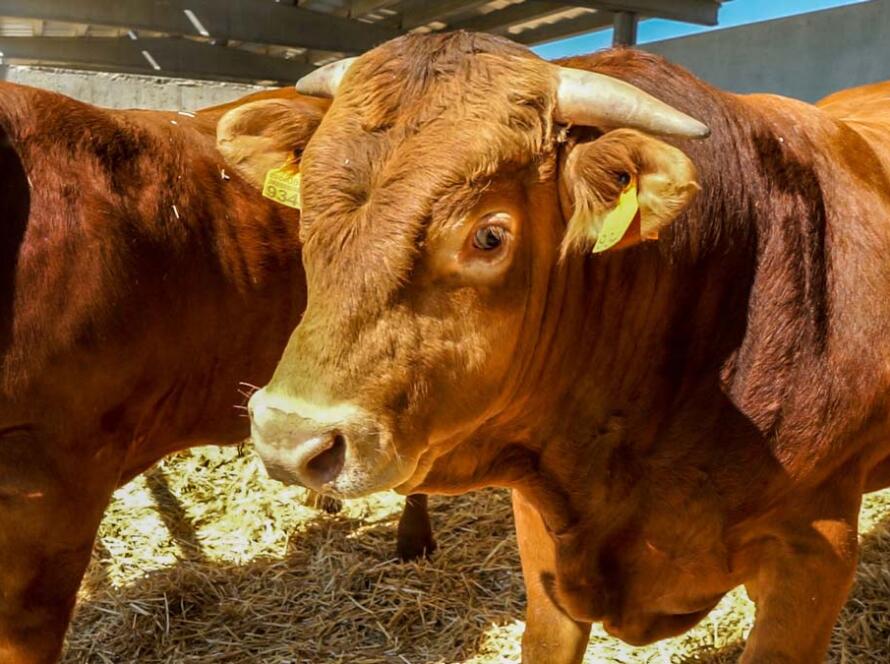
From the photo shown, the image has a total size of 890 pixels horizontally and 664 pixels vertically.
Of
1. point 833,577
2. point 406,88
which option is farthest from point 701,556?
point 406,88

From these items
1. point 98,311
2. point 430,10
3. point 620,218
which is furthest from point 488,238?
point 430,10

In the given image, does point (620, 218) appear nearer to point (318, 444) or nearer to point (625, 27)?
point (318, 444)

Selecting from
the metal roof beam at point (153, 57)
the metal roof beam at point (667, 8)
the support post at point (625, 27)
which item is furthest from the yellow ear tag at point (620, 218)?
the metal roof beam at point (153, 57)

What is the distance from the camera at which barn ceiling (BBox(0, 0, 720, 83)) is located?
8.52 metres

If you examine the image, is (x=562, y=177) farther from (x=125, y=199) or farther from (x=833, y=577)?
(x=125, y=199)

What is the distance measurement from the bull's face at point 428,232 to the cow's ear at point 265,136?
0.32 metres

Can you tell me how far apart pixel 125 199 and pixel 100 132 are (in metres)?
0.21

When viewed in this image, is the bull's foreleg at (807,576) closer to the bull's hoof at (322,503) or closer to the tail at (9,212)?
the tail at (9,212)

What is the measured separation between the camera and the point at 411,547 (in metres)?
3.88

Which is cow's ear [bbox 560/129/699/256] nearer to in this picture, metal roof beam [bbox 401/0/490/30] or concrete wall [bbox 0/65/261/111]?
concrete wall [bbox 0/65/261/111]

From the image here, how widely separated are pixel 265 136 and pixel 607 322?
87 centimetres

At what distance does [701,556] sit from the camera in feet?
6.70

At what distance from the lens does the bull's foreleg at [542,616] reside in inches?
97.3

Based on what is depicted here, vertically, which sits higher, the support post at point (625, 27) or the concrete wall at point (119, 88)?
the support post at point (625, 27)
